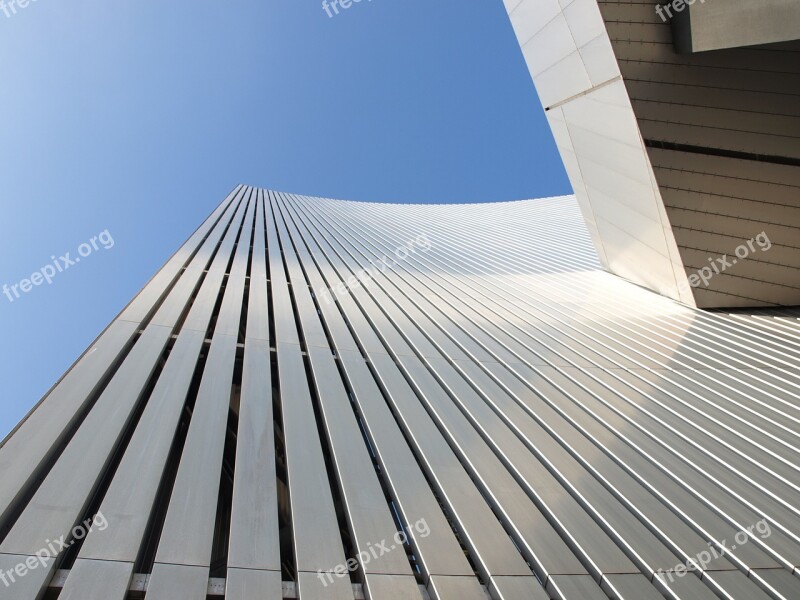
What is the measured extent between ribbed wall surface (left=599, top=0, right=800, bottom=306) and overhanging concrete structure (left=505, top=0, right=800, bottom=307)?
2 centimetres

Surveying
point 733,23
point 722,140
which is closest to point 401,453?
point 733,23

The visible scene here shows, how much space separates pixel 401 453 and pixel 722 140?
7.35 meters

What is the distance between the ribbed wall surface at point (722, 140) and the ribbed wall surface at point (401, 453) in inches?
49.5

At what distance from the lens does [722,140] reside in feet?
29.0

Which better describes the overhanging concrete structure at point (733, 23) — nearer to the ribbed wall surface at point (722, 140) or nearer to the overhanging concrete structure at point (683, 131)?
the overhanging concrete structure at point (683, 131)

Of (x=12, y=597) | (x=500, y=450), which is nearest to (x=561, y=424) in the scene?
(x=500, y=450)

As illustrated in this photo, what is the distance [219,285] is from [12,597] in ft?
22.2

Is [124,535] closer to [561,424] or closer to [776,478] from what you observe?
[561,424]

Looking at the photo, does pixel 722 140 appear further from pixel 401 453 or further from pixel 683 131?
pixel 401 453

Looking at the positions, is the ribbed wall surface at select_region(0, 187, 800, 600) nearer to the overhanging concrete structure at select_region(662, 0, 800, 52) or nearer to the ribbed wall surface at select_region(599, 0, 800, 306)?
the ribbed wall surface at select_region(599, 0, 800, 306)

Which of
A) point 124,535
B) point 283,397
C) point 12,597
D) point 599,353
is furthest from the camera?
point 599,353

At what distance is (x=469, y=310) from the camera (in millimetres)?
10891

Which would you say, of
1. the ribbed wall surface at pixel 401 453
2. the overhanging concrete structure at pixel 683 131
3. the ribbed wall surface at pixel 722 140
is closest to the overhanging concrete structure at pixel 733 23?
the overhanging concrete structure at pixel 683 131

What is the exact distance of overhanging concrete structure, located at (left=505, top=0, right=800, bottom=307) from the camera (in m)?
7.92
